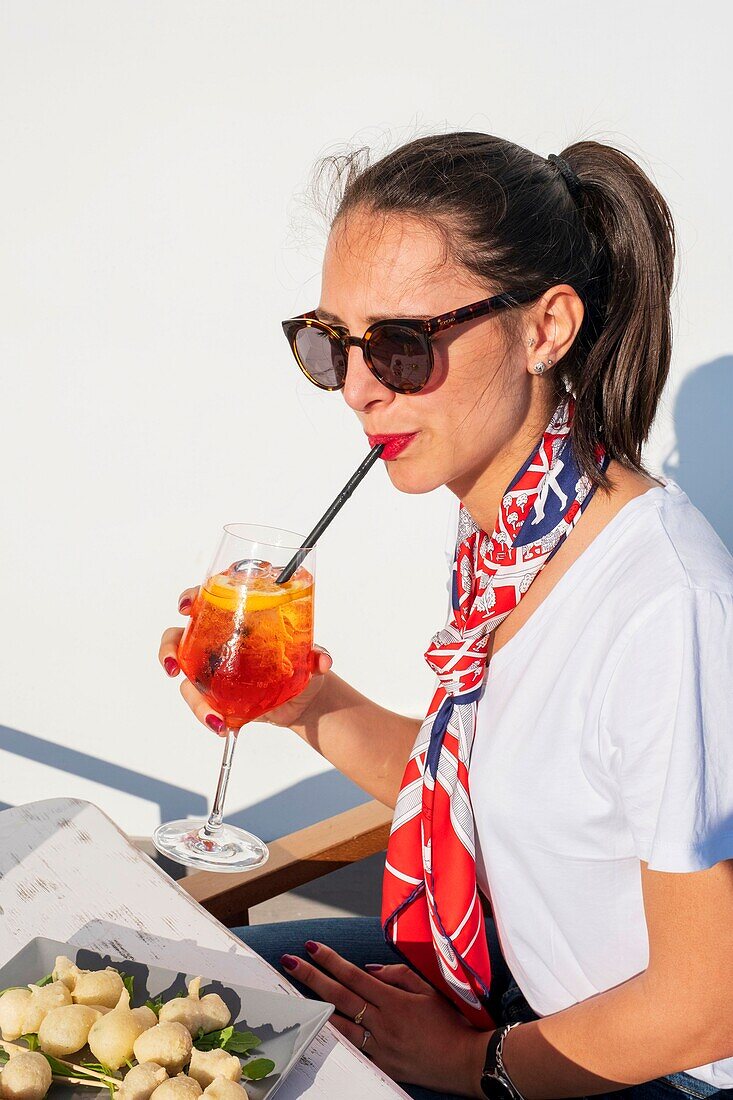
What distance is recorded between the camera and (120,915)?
3.76 feet

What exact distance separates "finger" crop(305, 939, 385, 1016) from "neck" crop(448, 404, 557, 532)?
65 centimetres

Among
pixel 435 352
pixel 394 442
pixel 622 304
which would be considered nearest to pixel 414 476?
pixel 394 442

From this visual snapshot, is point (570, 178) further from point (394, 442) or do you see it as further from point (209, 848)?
point (209, 848)

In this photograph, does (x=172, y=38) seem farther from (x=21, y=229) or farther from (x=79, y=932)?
(x=79, y=932)

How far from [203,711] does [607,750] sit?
0.56 meters

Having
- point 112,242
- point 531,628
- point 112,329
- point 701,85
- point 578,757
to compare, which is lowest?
point 578,757

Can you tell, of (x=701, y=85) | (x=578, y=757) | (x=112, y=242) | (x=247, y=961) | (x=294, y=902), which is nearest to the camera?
(x=247, y=961)

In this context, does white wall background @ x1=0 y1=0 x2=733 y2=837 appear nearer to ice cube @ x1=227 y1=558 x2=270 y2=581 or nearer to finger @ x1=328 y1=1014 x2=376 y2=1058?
ice cube @ x1=227 y1=558 x2=270 y2=581

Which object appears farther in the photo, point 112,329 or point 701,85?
point 112,329

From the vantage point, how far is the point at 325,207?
167 centimetres

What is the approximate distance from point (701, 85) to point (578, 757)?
5.98 feet

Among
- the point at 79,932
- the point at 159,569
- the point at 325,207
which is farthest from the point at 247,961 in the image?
the point at 159,569

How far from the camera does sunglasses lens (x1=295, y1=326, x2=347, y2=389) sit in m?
1.40

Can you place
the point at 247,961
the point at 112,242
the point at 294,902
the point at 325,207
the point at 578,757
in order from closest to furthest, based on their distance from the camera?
1. the point at 247,961
2. the point at 578,757
3. the point at 325,207
4. the point at 112,242
5. the point at 294,902
